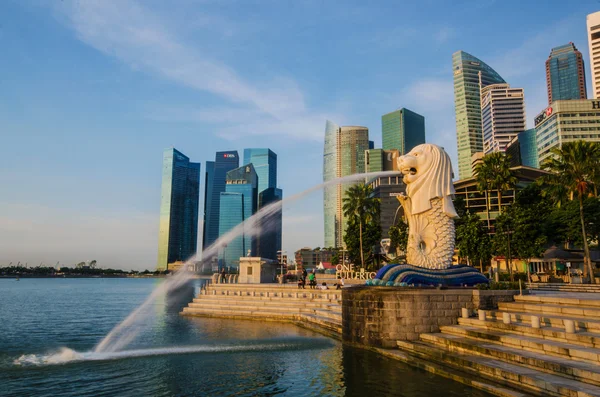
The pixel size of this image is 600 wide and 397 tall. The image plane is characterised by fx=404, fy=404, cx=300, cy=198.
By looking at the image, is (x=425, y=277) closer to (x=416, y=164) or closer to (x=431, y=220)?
(x=431, y=220)

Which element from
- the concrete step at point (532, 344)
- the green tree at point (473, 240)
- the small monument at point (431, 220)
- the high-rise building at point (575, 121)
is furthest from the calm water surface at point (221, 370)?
the high-rise building at point (575, 121)

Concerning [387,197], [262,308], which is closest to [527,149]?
[387,197]

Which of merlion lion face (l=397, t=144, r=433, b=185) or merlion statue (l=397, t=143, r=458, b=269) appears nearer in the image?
merlion statue (l=397, t=143, r=458, b=269)

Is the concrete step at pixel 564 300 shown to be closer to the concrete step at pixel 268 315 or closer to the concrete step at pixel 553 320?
the concrete step at pixel 553 320

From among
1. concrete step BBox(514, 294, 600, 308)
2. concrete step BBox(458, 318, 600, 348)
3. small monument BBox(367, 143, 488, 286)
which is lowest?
concrete step BBox(458, 318, 600, 348)

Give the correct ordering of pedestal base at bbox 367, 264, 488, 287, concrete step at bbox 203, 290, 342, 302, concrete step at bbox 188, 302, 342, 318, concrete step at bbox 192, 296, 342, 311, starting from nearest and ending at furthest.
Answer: pedestal base at bbox 367, 264, 488, 287
concrete step at bbox 188, 302, 342, 318
concrete step at bbox 192, 296, 342, 311
concrete step at bbox 203, 290, 342, 302

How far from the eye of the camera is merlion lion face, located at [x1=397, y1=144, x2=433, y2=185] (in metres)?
22.8

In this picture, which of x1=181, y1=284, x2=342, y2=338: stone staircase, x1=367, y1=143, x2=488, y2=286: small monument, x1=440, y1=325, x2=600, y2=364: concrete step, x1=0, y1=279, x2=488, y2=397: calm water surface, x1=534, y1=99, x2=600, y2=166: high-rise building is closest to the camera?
x1=440, y1=325, x2=600, y2=364: concrete step

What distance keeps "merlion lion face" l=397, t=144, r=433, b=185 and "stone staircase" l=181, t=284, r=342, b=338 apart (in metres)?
9.99

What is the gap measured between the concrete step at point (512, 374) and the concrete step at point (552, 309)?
4664mm

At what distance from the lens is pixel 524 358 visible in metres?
12.2

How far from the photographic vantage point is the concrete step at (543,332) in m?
12.4

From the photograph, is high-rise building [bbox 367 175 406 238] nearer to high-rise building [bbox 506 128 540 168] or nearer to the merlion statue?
high-rise building [bbox 506 128 540 168]

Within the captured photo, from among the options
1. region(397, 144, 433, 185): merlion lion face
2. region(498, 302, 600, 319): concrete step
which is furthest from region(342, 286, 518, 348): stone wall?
region(397, 144, 433, 185): merlion lion face
